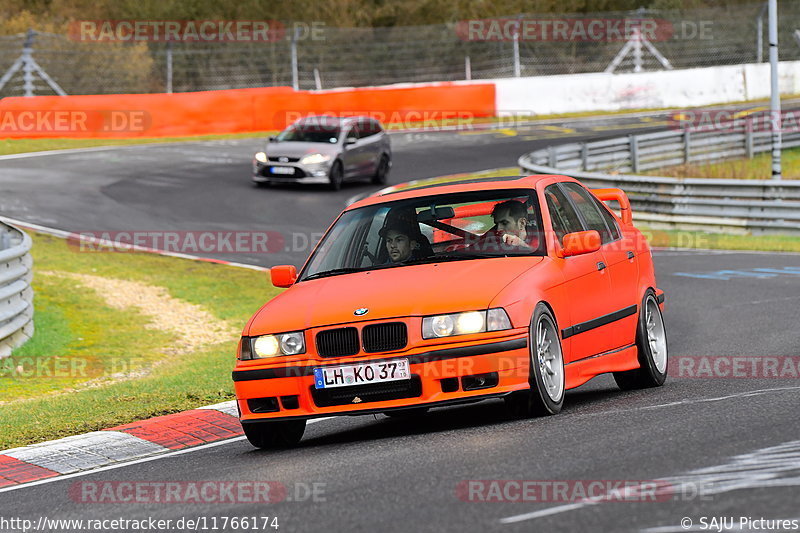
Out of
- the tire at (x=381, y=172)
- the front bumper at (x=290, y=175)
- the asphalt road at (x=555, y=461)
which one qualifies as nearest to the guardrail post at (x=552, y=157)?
the tire at (x=381, y=172)

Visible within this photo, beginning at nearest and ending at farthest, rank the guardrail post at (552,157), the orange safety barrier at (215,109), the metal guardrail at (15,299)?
the metal guardrail at (15,299) → the guardrail post at (552,157) → the orange safety barrier at (215,109)

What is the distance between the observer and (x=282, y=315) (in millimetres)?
8281

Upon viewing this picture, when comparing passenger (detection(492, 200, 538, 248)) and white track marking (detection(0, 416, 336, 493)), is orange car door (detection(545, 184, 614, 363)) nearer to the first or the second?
passenger (detection(492, 200, 538, 248))

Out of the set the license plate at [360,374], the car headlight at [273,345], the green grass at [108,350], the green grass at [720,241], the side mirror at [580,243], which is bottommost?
the green grass at [720,241]

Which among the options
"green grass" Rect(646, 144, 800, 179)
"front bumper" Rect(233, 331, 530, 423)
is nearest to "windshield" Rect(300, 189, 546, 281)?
"front bumper" Rect(233, 331, 530, 423)

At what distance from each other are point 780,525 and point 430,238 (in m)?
4.46

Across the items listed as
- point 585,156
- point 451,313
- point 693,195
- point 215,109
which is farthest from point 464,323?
point 215,109

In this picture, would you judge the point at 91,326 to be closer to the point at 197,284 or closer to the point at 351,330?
the point at 197,284

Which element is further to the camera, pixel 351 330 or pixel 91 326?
pixel 91 326

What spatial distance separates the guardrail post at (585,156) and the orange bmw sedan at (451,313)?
21.2 metres

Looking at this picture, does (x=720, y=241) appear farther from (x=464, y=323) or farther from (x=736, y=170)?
(x=464, y=323)

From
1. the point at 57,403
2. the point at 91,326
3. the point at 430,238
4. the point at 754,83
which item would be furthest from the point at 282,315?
the point at 754,83

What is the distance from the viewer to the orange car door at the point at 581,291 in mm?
8742

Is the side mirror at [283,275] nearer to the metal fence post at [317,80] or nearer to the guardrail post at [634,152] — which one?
the guardrail post at [634,152]
